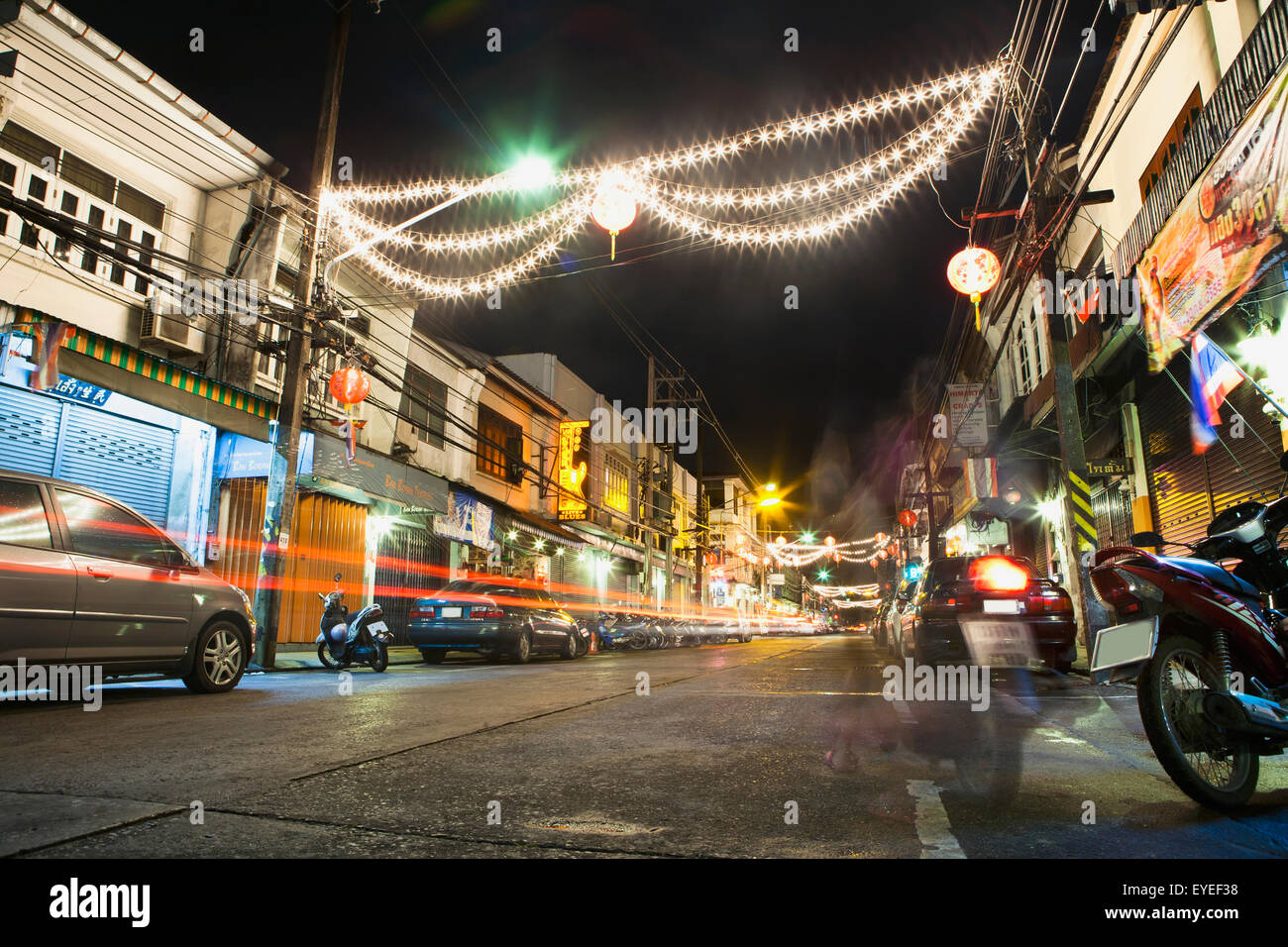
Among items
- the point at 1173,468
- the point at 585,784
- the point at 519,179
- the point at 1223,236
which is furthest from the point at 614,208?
the point at 1173,468

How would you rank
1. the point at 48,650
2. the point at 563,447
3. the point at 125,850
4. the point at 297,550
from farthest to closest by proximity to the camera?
the point at 563,447
the point at 297,550
the point at 48,650
the point at 125,850

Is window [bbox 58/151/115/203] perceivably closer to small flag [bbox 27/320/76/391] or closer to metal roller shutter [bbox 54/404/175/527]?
small flag [bbox 27/320/76/391]

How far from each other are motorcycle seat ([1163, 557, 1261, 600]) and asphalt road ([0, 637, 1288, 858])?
90 cm

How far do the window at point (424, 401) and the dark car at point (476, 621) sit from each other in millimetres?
7112

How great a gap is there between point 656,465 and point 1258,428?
3398cm

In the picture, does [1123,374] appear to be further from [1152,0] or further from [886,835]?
[886,835]

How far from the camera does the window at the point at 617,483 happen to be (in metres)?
36.1

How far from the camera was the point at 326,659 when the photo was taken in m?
12.5

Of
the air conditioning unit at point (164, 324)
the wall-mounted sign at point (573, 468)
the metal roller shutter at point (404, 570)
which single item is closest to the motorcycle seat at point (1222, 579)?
the air conditioning unit at point (164, 324)

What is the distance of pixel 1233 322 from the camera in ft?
32.5

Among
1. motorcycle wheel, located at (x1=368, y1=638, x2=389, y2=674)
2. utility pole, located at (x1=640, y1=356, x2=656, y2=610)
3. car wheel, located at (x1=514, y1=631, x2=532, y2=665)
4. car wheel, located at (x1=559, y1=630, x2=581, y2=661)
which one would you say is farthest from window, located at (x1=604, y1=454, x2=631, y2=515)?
motorcycle wheel, located at (x1=368, y1=638, x2=389, y2=674)

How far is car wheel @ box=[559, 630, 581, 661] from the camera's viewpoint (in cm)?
1628

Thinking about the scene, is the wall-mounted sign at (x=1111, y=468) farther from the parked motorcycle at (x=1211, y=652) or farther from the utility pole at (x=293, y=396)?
the utility pole at (x=293, y=396)
